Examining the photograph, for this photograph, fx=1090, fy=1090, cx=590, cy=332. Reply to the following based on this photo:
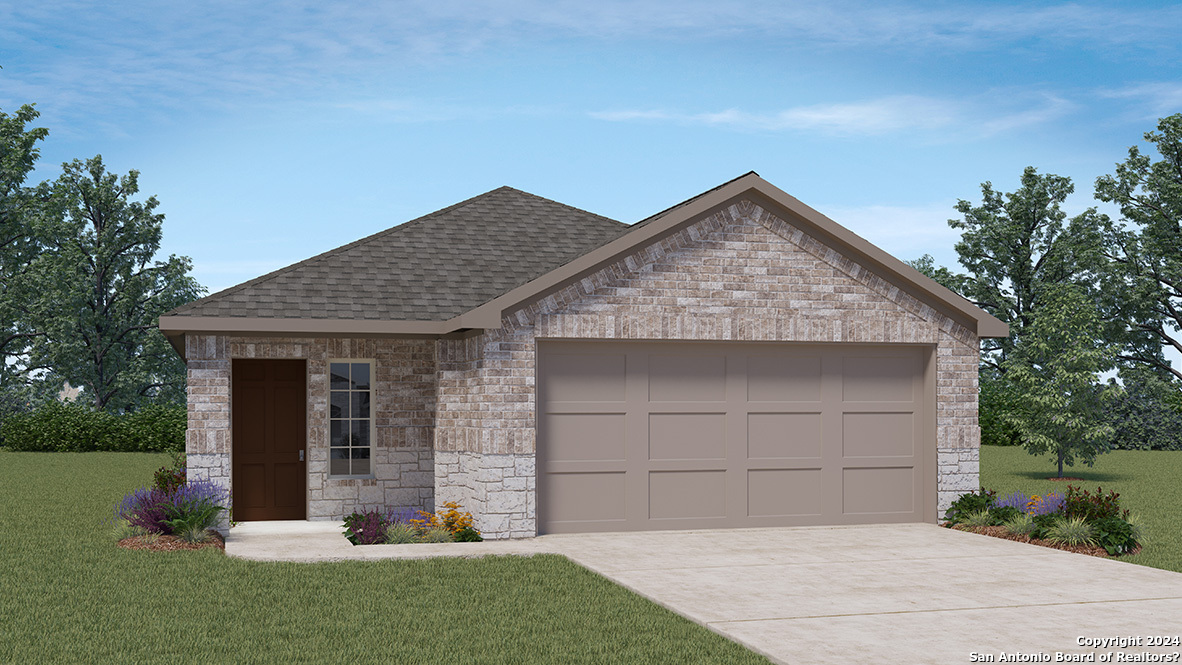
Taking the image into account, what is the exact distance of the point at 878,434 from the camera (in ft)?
53.5

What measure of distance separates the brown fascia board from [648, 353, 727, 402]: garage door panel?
1.70m

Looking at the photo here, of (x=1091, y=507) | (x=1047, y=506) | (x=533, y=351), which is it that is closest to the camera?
(x=1091, y=507)

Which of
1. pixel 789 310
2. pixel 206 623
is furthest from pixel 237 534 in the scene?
pixel 789 310

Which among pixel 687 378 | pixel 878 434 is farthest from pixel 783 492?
pixel 687 378

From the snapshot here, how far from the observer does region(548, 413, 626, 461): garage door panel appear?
1496cm

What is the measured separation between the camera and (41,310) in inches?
1780

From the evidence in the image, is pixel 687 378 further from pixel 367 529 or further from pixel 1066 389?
pixel 1066 389

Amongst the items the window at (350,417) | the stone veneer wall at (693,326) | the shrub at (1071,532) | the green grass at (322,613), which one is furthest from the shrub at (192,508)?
the shrub at (1071,532)

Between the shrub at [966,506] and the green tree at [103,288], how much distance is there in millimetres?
38913

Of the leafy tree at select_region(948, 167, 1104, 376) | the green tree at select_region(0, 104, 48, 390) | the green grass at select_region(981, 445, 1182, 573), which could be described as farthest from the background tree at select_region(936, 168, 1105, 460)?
the green tree at select_region(0, 104, 48, 390)

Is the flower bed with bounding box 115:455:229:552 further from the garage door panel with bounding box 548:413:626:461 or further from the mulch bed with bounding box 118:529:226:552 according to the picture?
the garage door panel with bounding box 548:413:626:461

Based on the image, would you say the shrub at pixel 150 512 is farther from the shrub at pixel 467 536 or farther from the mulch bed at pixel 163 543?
the shrub at pixel 467 536

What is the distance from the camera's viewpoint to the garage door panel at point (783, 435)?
51.7ft

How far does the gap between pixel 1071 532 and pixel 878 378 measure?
356 centimetres
